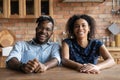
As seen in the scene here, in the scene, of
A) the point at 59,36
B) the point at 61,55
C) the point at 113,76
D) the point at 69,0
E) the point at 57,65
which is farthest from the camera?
the point at 59,36

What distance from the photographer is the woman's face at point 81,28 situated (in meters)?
2.24

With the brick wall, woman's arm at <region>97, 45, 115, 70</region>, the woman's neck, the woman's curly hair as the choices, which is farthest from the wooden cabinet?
woman's arm at <region>97, 45, 115, 70</region>

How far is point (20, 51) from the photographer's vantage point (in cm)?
220

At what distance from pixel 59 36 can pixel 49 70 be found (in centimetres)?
268

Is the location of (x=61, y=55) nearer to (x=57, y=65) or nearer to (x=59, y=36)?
(x=57, y=65)

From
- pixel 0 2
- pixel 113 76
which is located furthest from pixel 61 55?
pixel 0 2

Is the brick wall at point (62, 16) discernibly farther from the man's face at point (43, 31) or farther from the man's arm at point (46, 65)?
the man's arm at point (46, 65)

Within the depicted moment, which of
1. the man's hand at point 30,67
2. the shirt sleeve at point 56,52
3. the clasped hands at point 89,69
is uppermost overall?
the shirt sleeve at point 56,52

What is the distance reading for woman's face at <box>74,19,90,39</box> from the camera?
2.24 meters

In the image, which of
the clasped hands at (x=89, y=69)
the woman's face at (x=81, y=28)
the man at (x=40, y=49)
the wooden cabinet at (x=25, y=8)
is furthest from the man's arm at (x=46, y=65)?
the wooden cabinet at (x=25, y=8)

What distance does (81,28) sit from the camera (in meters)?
2.24

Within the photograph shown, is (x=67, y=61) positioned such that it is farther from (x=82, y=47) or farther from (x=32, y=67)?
(x=32, y=67)

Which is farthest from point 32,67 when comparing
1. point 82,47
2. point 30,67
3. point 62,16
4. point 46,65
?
point 62,16

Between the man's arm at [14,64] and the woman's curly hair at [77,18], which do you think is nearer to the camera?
the man's arm at [14,64]
